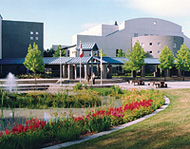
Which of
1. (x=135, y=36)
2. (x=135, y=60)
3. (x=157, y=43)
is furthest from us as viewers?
(x=135, y=36)

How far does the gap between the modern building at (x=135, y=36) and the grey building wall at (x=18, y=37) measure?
1052 cm

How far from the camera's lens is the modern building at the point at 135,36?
5906cm

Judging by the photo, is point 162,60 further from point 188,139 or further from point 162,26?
point 188,139

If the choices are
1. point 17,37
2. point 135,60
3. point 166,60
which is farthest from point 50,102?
point 17,37

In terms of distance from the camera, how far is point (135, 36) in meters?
65.5

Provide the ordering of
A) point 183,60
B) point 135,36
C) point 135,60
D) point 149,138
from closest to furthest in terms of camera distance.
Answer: point 149,138 → point 135,60 → point 183,60 → point 135,36

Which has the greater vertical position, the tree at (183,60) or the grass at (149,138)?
the tree at (183,60)

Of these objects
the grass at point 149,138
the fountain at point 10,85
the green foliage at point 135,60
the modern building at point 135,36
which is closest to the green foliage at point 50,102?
the fountain at point 10,85

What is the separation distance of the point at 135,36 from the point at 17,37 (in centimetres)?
3239

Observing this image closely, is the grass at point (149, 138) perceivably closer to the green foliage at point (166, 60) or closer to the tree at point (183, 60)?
the green foliage at point (166, 60)

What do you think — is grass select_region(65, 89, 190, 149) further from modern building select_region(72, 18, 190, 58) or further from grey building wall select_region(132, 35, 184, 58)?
grey building wall select_region(132, 35, 184, 58)

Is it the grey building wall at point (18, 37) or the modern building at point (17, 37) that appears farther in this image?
the grey building wall at point (18, 37)

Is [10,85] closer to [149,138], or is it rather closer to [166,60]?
[149,138]

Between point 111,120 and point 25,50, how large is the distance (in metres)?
47.0
